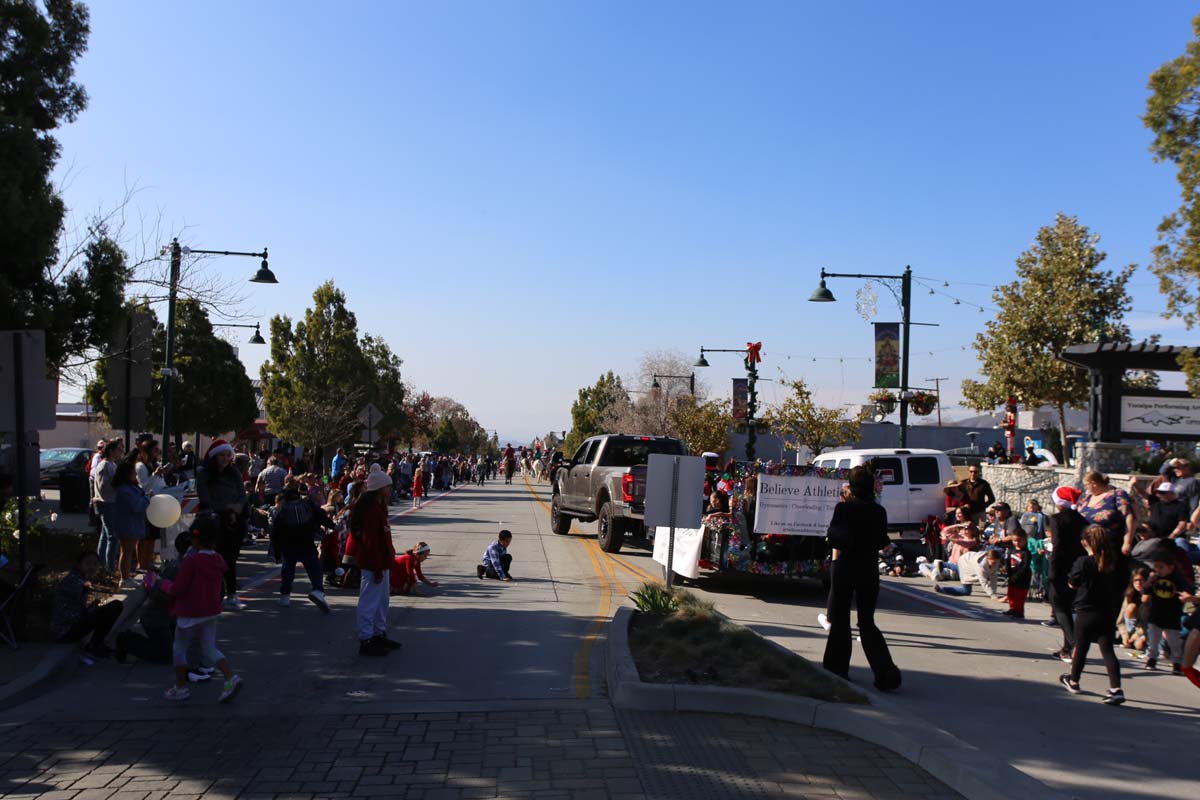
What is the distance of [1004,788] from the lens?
17.2ft

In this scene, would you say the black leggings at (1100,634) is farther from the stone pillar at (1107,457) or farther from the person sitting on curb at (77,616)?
the stone pillar at (1107,457)

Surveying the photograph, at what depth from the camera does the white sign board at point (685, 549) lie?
1361 cm

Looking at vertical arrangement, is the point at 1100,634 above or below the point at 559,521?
above

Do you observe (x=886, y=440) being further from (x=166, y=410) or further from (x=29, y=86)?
(x=29, y=86)

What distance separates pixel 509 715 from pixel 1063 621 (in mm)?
5196

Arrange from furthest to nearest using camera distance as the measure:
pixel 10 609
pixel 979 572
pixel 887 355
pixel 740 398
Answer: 1. pixel 740 398
2. pixel 887 355
3. pixel 979 572
4. pixel 10 609

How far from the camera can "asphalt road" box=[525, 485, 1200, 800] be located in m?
6.30

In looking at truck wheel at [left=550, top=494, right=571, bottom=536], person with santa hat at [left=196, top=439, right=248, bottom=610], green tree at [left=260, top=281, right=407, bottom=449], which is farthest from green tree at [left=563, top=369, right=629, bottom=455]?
person with santa hat at [left=196, top=439, right=248, bottom=610]

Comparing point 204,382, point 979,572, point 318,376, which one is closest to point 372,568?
point 979,572

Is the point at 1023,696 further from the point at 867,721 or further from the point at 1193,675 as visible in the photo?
the point at 867,721

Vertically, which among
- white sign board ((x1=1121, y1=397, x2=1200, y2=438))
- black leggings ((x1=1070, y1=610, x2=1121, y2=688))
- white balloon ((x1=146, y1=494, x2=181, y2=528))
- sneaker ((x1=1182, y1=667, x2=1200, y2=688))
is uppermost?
white sign board ((x1=1121, y1=397, x2=1200, y2=438))

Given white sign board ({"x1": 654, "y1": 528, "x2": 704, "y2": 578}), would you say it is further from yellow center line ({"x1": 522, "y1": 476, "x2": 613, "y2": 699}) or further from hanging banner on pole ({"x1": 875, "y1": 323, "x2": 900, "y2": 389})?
hanging banner on pole ({"x1": 875, "y1": 323, "x2": 900, "y2": 389})

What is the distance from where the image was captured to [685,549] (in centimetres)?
1405

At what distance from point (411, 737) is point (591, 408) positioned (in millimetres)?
88110
